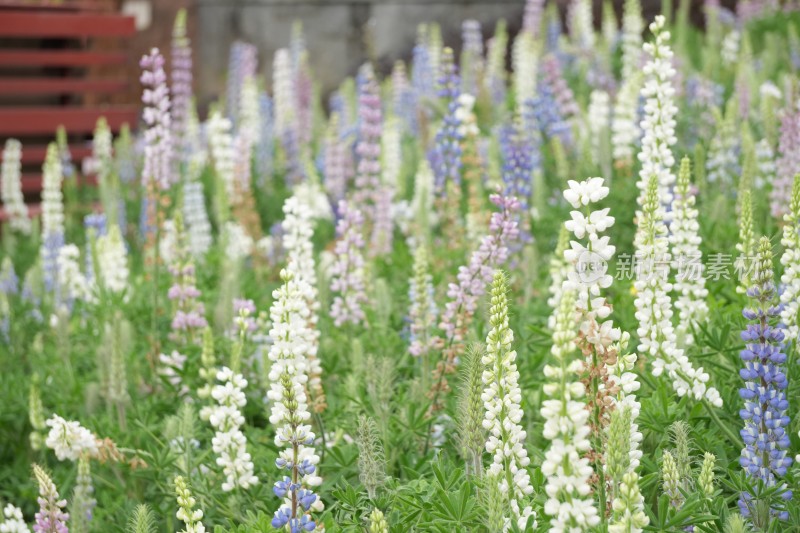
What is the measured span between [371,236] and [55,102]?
19.6 ft

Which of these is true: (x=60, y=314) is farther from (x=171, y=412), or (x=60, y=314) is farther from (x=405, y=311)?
(x=405, y=311)

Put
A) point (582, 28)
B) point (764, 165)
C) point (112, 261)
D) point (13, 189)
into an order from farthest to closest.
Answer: point (582, 28) < point (13, 189) < point (112, 261) < point (764, 165)

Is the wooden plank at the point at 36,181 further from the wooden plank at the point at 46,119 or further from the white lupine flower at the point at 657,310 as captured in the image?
the white lupine flower at the point at 657,310

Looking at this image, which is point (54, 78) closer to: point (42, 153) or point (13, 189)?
point (42, 153)

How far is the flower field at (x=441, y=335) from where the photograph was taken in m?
2.57

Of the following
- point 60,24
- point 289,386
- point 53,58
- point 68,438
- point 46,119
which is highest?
point 60,24

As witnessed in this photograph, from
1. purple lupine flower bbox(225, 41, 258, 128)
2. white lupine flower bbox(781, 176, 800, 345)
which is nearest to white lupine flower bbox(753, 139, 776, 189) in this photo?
white lupine flower bbox(781, 176, 800, 345)

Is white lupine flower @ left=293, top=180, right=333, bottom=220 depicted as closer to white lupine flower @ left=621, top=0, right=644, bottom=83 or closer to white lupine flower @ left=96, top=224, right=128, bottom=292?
white lupine flower @ left=96, top=224, right=128, bottom=292

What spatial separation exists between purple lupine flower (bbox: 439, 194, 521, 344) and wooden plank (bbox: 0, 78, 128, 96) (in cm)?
703

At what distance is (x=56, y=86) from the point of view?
9.91 meters

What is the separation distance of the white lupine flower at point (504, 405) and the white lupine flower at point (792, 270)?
868 mm

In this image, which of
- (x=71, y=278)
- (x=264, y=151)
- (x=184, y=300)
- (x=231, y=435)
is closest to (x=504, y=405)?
(x=231, y=435)

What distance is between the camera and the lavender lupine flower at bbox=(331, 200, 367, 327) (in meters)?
4.47

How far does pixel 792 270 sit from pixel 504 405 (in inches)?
39.4
